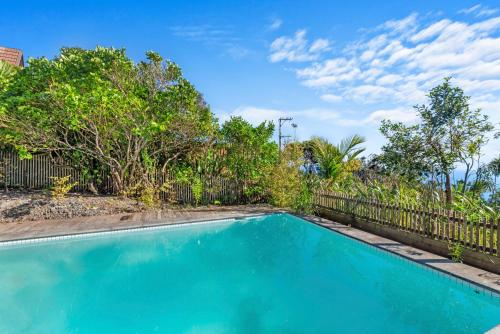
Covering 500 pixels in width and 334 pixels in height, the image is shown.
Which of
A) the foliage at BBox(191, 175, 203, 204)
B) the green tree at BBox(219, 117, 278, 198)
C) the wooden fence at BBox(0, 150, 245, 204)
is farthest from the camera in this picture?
the green tree at BBox(219, 117, 278, 198)

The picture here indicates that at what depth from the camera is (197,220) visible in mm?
8938

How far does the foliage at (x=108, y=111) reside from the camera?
862 cm

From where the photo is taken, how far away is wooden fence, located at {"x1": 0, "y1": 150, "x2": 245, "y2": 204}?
Answer: 1102 cm

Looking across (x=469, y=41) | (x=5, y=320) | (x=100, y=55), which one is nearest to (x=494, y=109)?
(x=469, y=41)

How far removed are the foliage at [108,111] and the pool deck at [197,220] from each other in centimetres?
233

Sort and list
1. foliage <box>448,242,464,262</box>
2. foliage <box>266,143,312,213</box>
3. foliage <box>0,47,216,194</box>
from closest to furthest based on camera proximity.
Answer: foliage <box>448,242,464,262</box>, foliage <box>0,47,216,194</box>, foliage <box>266,143,312,213</box>

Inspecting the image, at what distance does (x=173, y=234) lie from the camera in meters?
7.75

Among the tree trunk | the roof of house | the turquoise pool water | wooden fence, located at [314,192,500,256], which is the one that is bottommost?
the turquoise pool water

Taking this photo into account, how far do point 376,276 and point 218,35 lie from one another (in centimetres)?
812

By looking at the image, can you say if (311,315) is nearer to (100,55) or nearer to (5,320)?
(5,320)

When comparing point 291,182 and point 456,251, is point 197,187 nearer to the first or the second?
point 291,182

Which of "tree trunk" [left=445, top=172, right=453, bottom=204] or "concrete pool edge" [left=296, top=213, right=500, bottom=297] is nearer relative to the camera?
"concrete pool edge" [left=296, top=213, right=500, bottom=297]

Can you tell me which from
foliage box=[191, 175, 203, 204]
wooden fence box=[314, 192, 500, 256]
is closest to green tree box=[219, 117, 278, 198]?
foliage box=[191, 175, 203, 204]

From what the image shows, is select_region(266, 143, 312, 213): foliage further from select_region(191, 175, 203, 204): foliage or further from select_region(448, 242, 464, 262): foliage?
select_region(448, 242, 464, 262): foliage
